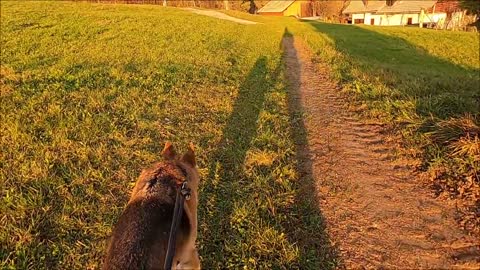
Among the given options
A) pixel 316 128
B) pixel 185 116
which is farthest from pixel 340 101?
pixel 185 116

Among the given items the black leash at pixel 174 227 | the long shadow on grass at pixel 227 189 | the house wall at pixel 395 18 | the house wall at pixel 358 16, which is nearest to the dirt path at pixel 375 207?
the long shadow on grass at pixel 227 189

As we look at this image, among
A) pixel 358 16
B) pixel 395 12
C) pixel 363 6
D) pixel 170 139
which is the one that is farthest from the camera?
pixel 358 16

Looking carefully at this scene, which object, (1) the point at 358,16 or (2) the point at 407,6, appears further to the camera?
(1) the point at 358,16

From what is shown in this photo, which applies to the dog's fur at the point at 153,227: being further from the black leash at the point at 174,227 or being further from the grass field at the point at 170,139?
the grass field at the point at 170,139

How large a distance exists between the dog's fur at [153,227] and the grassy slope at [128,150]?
0.94 metres

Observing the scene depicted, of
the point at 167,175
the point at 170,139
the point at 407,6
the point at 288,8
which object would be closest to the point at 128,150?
the point at 170,139

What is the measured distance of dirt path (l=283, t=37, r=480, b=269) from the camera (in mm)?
3447

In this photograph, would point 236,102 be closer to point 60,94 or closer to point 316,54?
point 60,94

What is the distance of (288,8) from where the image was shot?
6856 cm

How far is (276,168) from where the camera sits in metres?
5.09

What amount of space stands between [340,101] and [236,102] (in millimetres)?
2329

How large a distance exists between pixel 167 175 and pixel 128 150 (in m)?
2.69

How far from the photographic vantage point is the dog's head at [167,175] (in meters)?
2.66

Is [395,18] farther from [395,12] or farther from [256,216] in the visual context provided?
[256,216]
